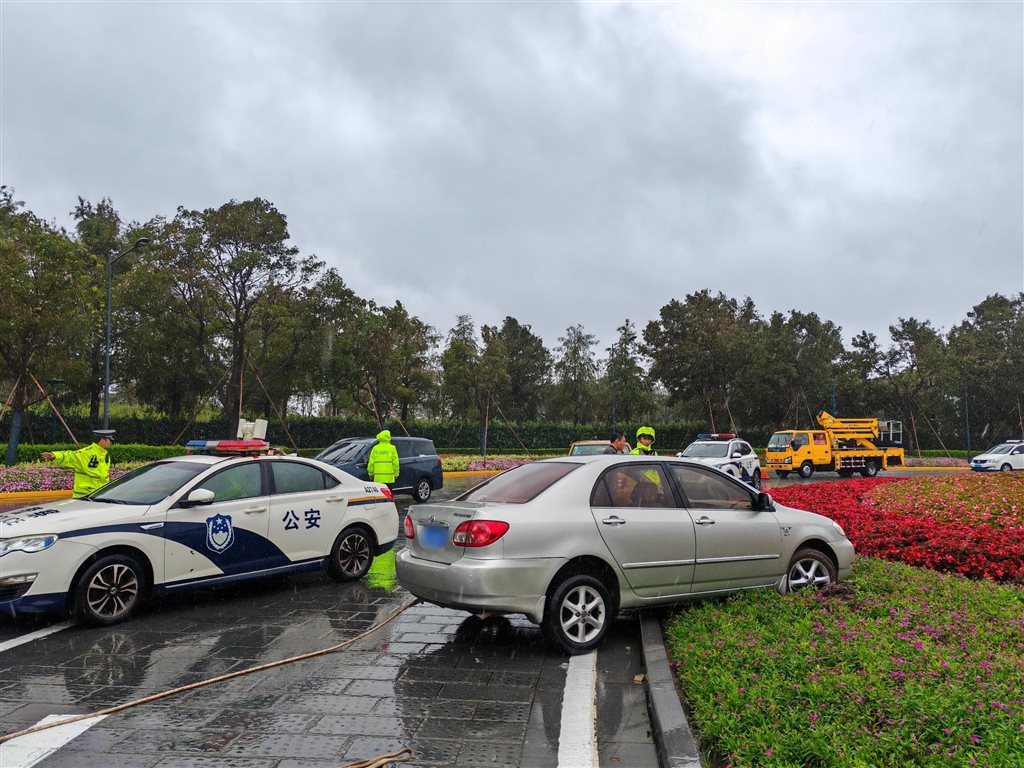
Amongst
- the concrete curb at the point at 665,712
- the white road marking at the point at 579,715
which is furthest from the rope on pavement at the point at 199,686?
the concrete curb at the point at 665,712

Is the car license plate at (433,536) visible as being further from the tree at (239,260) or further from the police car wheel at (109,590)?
the tree at (239,260)

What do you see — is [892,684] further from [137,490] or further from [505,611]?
[137,490]

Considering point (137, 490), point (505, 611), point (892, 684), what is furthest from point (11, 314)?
point (892, 684)

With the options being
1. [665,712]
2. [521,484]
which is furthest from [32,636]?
[665,712]

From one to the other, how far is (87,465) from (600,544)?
21.7 ft

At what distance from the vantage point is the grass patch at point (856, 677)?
3.57 metres

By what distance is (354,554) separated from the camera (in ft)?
28.5

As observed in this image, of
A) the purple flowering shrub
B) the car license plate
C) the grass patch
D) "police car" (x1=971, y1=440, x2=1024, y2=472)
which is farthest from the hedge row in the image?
the grass patch

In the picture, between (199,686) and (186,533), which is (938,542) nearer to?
(199,686)

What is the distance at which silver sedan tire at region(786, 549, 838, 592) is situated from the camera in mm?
6980

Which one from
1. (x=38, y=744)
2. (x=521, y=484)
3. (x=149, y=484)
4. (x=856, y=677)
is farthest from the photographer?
(x=149, y=484)

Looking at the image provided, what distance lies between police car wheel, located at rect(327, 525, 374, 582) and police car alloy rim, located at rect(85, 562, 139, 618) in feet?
7.10

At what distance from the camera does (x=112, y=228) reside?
3881 centimetres

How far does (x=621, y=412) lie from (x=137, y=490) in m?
50.1
